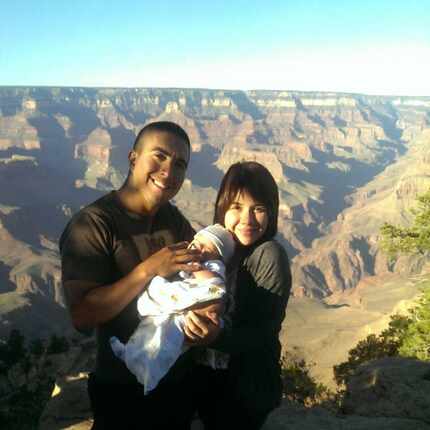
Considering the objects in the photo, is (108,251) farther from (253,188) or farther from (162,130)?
(253,188)

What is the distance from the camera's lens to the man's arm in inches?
130

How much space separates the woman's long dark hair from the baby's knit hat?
258 millimetres

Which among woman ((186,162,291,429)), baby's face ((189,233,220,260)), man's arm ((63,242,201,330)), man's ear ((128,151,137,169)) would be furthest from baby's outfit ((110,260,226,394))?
man's ear ((128,151,137,169))

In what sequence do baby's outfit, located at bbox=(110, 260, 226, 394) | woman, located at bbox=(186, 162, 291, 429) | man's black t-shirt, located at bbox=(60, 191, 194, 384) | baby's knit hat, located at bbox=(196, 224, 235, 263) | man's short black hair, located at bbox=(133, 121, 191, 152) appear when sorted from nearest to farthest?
baby's outfit, located at bbox=(110, 260, 226, 394), man's black t-shirt, located at bbox=(60, 191, 194, 384), woman, located at bbox=(186, 162, 291, 429), baby's knit hat, located at bbox=(196, 224, 235, 263), man's short black hair, located at bbox=(133, 121, 191, 152)

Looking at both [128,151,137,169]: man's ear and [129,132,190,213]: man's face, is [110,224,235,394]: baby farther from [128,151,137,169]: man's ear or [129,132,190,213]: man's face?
[128,151,137,169]: man's ear

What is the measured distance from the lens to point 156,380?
3.27m

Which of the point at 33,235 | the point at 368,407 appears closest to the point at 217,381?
the point at 368,407

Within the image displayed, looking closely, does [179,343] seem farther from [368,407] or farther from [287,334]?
[287,334]

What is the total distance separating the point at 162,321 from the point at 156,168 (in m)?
1.34

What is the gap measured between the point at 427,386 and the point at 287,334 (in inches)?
1598

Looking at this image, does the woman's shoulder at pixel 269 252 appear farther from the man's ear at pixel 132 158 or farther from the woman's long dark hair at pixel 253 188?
the man's ear at pixel 132 158

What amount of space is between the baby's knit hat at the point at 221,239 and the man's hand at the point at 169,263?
29cm

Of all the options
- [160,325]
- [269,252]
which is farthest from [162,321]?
[269,252]

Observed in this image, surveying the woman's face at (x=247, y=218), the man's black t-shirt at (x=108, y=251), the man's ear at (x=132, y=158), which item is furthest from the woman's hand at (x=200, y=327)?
the man's ear at (x=132, y=158)
